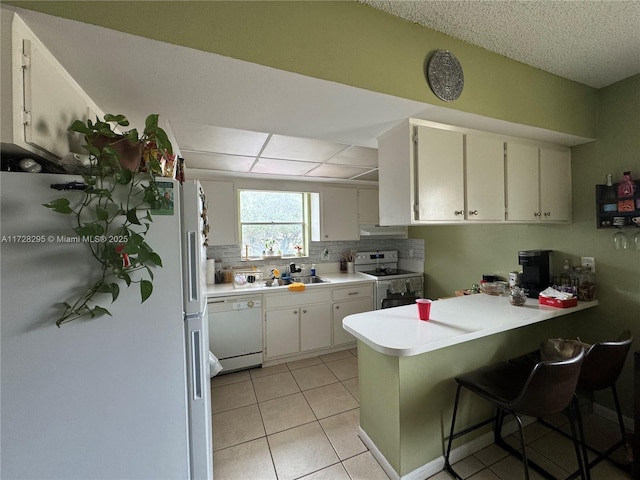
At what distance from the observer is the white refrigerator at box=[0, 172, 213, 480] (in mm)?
841

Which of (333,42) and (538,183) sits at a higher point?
(333,42)

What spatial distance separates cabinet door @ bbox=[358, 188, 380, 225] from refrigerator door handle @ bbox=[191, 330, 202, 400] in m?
2.97

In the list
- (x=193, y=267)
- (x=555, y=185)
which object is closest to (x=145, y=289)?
(x=193, y=267)

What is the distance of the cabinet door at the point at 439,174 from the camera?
1.54 meters

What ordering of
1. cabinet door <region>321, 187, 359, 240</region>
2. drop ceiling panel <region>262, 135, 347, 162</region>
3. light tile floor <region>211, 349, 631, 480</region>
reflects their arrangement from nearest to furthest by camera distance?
light tile floor <region>211, 349, 631, 480</region>, drop ceiling panel <region>262, 135, 347, 162</region>, cabinet door <region>321, 187, 359, 240</region>

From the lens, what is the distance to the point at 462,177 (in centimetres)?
166

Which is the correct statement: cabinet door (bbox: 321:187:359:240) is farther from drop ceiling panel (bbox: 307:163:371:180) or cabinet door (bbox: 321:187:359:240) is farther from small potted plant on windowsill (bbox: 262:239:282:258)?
small potted plant on windowsill (bbox: 262:239:282:258)

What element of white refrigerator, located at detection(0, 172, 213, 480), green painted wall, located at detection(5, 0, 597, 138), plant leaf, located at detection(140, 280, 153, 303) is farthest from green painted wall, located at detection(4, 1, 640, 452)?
plant leaf, located at detection(140, 280, 153, 303)

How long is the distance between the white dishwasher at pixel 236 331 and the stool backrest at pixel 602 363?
262cm

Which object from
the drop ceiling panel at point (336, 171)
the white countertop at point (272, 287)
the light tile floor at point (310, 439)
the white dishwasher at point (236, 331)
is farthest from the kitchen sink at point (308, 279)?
the drop ceiling panel at point (336, 171)

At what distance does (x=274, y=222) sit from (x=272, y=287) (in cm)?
107

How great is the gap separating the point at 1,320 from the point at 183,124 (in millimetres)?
1284

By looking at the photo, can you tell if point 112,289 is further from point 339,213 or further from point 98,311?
point 339,213

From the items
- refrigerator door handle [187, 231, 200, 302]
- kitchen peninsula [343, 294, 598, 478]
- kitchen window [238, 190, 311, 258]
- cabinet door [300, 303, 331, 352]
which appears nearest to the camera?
refrigerator door handle [187, 231, 200, 302]
